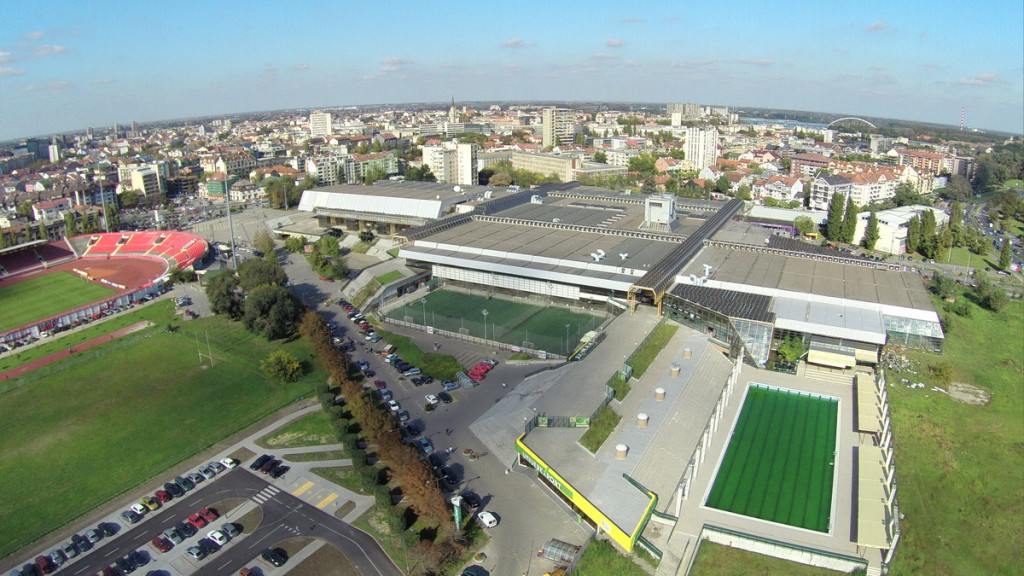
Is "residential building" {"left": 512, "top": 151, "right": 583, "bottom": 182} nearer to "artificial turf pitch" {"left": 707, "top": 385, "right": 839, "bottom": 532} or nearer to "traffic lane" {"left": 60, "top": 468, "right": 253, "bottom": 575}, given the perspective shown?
"artificial turf pitch" {"left": 707, "top": 385, "right": 839, "bottom": 532}

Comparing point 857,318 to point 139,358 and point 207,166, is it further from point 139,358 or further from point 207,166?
point 207,166

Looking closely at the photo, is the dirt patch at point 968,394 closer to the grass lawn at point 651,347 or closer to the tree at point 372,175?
the grass lawn at point 651,347

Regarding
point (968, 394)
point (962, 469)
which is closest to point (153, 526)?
point (962, 469)

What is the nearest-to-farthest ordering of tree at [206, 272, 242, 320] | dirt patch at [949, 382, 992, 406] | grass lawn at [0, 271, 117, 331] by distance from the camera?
dirt patch at [949, 382, 992, 406] → tree at [206, 272, 242, 320] → grass lawn at [0, 271, 117, 331]

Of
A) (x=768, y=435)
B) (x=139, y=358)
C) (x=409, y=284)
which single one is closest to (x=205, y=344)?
(x=139, y=358)

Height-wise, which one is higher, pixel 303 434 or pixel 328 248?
pixel 328 248

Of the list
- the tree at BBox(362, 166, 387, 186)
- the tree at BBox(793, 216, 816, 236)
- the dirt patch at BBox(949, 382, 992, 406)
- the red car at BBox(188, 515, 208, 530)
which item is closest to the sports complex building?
the dirt patch at BBox(949, 382, 992, 406)

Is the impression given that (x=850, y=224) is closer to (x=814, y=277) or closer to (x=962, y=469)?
(x=814, y=277)
